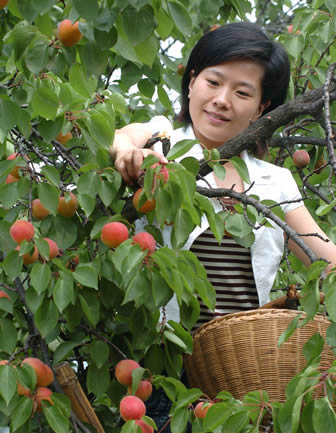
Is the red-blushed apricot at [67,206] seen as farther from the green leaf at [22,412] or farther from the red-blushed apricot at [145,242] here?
the green leaf at [22,412]

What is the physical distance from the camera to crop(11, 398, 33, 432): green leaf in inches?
53.7

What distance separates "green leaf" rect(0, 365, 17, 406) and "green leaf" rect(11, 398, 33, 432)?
0.05 metres

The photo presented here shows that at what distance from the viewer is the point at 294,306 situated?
167 cm

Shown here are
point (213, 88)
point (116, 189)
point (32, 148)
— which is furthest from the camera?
point (213, 88)

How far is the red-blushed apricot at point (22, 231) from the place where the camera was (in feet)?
4.60

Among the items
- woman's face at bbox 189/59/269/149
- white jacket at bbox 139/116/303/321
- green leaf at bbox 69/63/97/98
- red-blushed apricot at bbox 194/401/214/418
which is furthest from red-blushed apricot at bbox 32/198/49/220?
woman's face at bbox 189/59/269/149

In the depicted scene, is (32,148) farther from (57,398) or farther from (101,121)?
(57,398)

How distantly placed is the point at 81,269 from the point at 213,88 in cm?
73

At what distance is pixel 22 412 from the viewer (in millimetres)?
1382

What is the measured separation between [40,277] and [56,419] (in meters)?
0.24

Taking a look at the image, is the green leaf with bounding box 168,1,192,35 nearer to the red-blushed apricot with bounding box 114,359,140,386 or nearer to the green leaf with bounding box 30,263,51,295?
the green leaf with bounding box 30,263,51,295

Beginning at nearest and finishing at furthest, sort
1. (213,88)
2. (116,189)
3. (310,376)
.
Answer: (310,376)
(116,189)
(213,88)

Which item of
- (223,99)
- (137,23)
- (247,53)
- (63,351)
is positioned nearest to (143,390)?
(63,351)

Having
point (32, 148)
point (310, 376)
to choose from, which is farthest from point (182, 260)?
point (32, 148)
